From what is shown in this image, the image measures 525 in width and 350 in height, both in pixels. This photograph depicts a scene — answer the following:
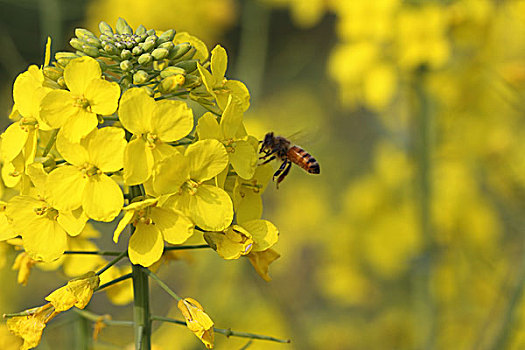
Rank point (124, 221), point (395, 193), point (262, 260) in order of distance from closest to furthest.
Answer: point (124, 221) < point (262, 260) < point (395, 193)

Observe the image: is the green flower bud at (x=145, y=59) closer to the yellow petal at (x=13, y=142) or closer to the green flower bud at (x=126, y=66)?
the green flower bud at (x=126, y=66)

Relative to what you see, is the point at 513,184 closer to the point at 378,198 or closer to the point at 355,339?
the point at 378,198

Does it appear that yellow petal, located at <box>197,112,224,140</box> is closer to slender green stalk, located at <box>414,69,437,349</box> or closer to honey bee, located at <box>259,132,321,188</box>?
honey bee, located at <box>259,132,321,188</box>

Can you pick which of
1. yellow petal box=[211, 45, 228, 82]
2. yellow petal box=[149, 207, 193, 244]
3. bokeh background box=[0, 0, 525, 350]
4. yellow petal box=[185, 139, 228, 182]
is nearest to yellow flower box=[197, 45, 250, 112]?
yellow petal box=[211, 45, 228, 82]

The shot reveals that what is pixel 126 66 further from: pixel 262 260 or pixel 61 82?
pixel 262 260

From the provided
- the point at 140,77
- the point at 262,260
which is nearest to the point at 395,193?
the point at 262,260

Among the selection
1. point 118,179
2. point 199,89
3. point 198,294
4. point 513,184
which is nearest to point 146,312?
point 118,179
